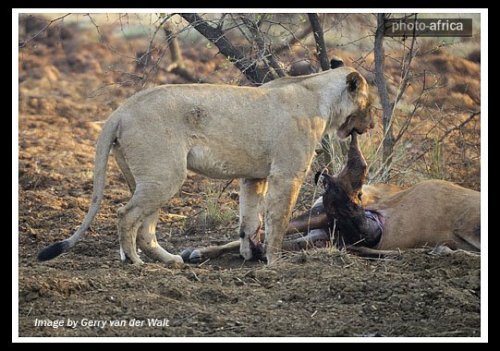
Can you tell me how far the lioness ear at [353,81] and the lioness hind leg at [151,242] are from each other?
1.85m

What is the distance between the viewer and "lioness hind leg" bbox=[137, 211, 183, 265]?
736cm

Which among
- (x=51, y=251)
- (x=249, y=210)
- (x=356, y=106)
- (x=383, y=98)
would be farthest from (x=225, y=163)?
(x=383, y=98)

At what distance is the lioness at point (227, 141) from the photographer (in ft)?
23.3

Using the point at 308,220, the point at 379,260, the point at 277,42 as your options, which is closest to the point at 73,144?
the point at 277,42

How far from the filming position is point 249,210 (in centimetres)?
800

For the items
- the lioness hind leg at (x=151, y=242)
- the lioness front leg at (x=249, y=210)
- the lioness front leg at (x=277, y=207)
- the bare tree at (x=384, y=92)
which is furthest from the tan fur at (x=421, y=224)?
the bare tree at (x=384, y=92)

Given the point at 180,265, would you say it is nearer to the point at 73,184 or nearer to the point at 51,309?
the point at 51,309

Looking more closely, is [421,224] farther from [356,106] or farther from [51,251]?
[51,251]

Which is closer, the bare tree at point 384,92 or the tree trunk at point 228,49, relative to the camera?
the tree trunk at point 228,49

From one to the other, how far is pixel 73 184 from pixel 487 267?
5255mm

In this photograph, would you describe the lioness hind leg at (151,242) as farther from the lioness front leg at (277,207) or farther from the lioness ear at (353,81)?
the lioness ear at (353,81)

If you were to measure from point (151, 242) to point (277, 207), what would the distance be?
99 cm

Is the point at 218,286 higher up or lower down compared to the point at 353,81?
lower down

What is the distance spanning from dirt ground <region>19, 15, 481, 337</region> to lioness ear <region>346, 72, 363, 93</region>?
1387mm
